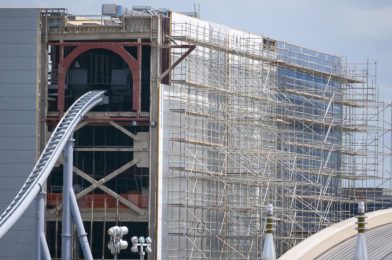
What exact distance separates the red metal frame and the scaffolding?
1.58 metres

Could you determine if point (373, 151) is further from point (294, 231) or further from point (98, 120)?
point (98, 120)

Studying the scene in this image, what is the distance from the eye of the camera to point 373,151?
98.8m

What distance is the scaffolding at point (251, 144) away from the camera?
85562mm

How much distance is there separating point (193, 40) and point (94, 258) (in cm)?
1225

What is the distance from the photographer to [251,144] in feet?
296

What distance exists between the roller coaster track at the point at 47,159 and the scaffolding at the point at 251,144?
523 centimetres

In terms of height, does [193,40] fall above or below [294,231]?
above

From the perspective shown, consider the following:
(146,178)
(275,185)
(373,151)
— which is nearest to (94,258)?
(146,178)

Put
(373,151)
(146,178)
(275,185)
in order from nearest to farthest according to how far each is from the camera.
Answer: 1. (146,178)
2. (275,185)
3. (373,151)

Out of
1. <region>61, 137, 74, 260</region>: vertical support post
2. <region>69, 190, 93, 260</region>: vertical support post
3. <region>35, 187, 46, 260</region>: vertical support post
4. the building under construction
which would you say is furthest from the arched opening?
<region>35, 187, 46, 260</region>: vertical support post

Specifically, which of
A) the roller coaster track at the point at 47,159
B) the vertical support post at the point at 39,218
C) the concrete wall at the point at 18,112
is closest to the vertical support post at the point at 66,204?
the roller coaster track at the point at 47,159

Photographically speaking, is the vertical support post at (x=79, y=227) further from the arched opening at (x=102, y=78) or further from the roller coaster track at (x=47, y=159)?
the arched opening at (x=102, y=78)

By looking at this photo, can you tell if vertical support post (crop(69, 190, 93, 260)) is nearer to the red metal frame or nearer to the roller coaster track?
the roller coaster track

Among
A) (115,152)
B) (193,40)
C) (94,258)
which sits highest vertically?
(193,40)
